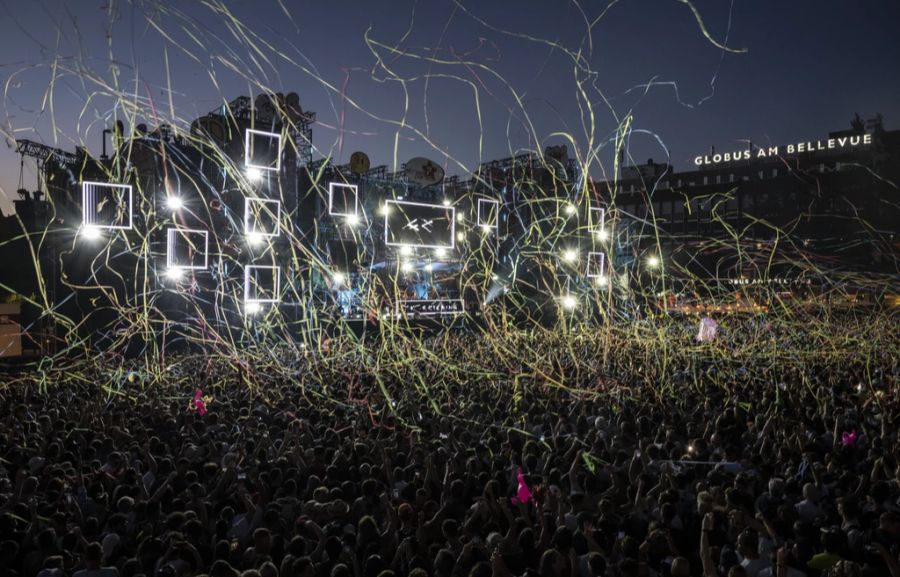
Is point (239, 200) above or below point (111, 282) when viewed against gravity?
above

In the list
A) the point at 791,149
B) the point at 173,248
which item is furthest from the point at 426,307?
the point at 791,149

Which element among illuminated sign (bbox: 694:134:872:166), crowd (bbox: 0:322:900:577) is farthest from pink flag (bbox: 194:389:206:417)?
illuminated sign (bbox: 694:134:872:166)

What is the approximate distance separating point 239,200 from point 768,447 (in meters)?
15.5

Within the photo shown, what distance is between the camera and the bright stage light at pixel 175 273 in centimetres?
1483

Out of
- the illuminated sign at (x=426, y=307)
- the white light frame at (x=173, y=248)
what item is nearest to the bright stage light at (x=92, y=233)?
the white light frame at (x=173, y=248)

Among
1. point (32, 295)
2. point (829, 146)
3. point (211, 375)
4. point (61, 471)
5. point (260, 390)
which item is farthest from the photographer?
point (829, 146)

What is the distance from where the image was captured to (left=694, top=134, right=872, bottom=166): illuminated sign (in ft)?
120

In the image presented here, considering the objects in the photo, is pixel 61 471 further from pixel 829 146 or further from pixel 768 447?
pixel 829 146

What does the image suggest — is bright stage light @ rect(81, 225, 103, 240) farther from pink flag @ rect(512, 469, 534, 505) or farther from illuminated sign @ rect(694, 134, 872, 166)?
illuminated sign @ rect(694, 134, 872, 166)

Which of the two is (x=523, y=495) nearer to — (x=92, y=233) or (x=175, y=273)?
(x=92, y=233)

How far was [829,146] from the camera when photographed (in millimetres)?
37938

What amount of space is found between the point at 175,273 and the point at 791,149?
128ft

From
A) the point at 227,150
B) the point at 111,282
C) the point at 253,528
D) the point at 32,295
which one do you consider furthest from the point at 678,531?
the point at 32,295

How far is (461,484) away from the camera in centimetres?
474
